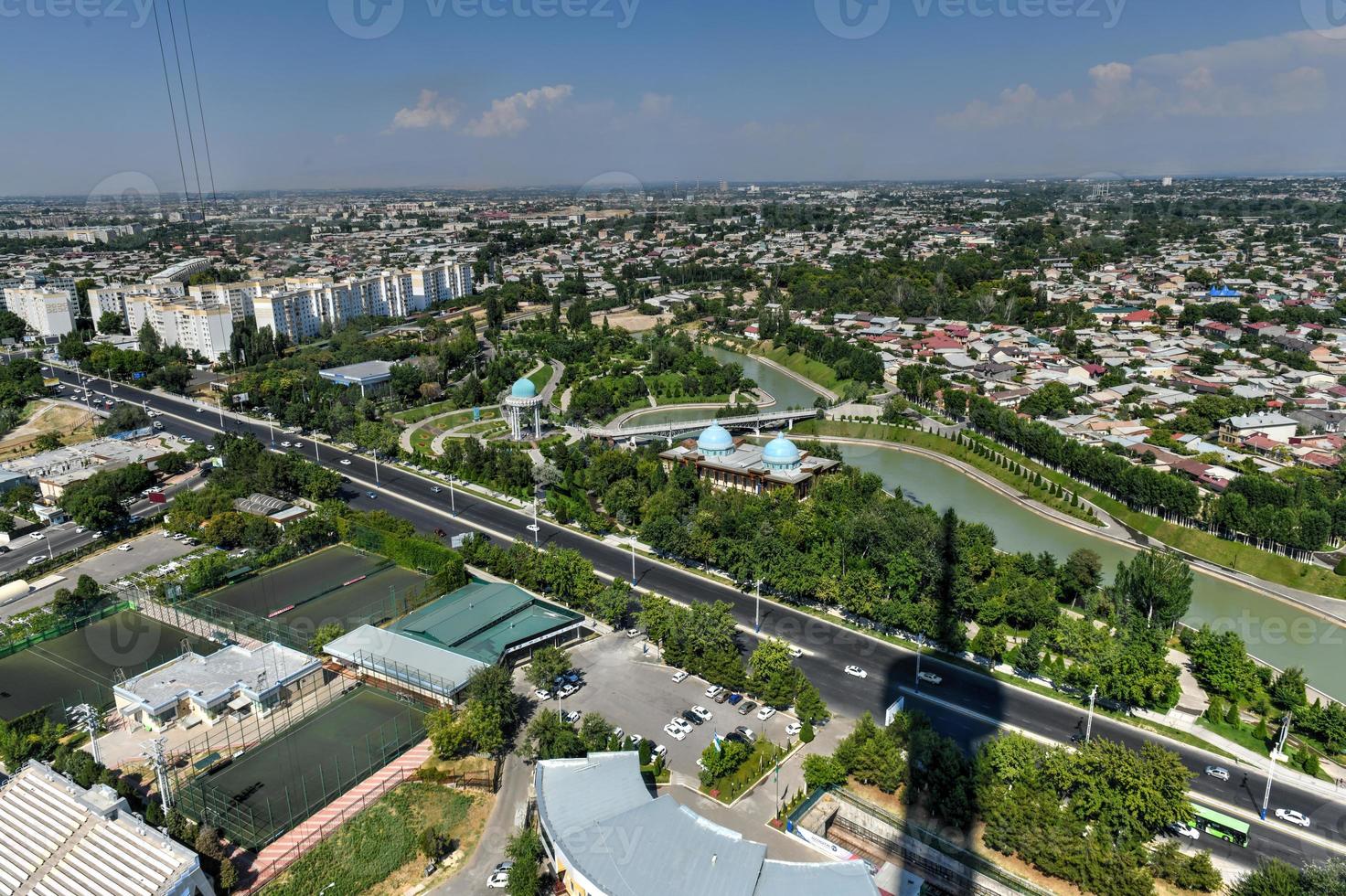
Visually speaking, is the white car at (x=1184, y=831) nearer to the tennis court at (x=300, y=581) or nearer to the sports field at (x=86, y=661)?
the tennis court at (x=300, y=581)

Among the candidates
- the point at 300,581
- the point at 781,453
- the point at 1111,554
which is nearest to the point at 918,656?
the point at 1111,554

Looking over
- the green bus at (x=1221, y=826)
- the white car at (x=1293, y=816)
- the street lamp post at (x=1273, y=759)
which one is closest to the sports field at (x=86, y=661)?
the green bus at (x=1221, y=826)

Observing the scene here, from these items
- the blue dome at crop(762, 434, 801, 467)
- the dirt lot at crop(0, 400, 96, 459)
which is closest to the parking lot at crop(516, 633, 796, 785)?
the blue dome at crop(762, 434, 801, 467)

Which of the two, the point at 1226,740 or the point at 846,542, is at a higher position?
the point at 846,542

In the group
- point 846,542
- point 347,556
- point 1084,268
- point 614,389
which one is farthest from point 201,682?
point 1084,268

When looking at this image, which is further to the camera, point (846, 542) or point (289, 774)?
point (846, 542)

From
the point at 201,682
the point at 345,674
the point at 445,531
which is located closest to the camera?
the point at 201,682

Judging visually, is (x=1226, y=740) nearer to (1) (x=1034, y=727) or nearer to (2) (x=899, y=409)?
(1) (x=1034, y=727)
